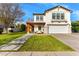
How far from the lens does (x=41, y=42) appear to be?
40.5ft

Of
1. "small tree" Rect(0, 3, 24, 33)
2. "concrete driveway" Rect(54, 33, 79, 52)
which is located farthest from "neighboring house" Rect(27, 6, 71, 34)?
"small tree" Rect(0, 3, 24, 33)

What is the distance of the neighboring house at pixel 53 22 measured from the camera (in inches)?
534

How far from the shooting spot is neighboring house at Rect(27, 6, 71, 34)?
13.6 meters

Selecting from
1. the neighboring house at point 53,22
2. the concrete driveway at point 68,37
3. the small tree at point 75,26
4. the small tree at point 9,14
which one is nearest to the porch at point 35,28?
the neighboring house at point 53,22

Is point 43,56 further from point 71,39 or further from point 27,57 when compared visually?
point 71,39

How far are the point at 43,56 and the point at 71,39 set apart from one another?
493 cm

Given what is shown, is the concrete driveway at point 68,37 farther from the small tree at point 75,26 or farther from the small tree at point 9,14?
the small tree at point 9,14

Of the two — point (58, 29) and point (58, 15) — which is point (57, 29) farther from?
point (58, 15)

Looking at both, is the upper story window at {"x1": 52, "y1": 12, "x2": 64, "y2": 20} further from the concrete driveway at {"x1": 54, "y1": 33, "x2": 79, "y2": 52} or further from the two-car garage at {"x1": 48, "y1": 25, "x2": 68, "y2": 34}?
the concrete driveway at {"x1": 54, "y1": 33, "x2": 79, "y2": 52}

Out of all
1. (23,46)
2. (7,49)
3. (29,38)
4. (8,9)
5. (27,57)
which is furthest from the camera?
(29,38)

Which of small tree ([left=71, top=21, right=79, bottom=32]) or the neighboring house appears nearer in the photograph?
small tree ([left=71, top=21, right=79, bottom=32])

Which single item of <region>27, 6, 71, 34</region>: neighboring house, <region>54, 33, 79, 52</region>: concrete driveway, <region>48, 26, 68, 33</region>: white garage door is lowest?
<region>54, 33, 79, 52</region>: concrete driveway

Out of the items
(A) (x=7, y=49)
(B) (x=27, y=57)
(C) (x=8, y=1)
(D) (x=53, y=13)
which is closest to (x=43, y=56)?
(B) (x=27, y=57)

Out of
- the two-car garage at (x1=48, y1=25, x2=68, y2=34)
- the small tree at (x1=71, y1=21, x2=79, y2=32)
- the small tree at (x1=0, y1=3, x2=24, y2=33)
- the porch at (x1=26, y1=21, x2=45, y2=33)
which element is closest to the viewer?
the small tree at (x1=0, y1=3, x2=24, y2=33)
